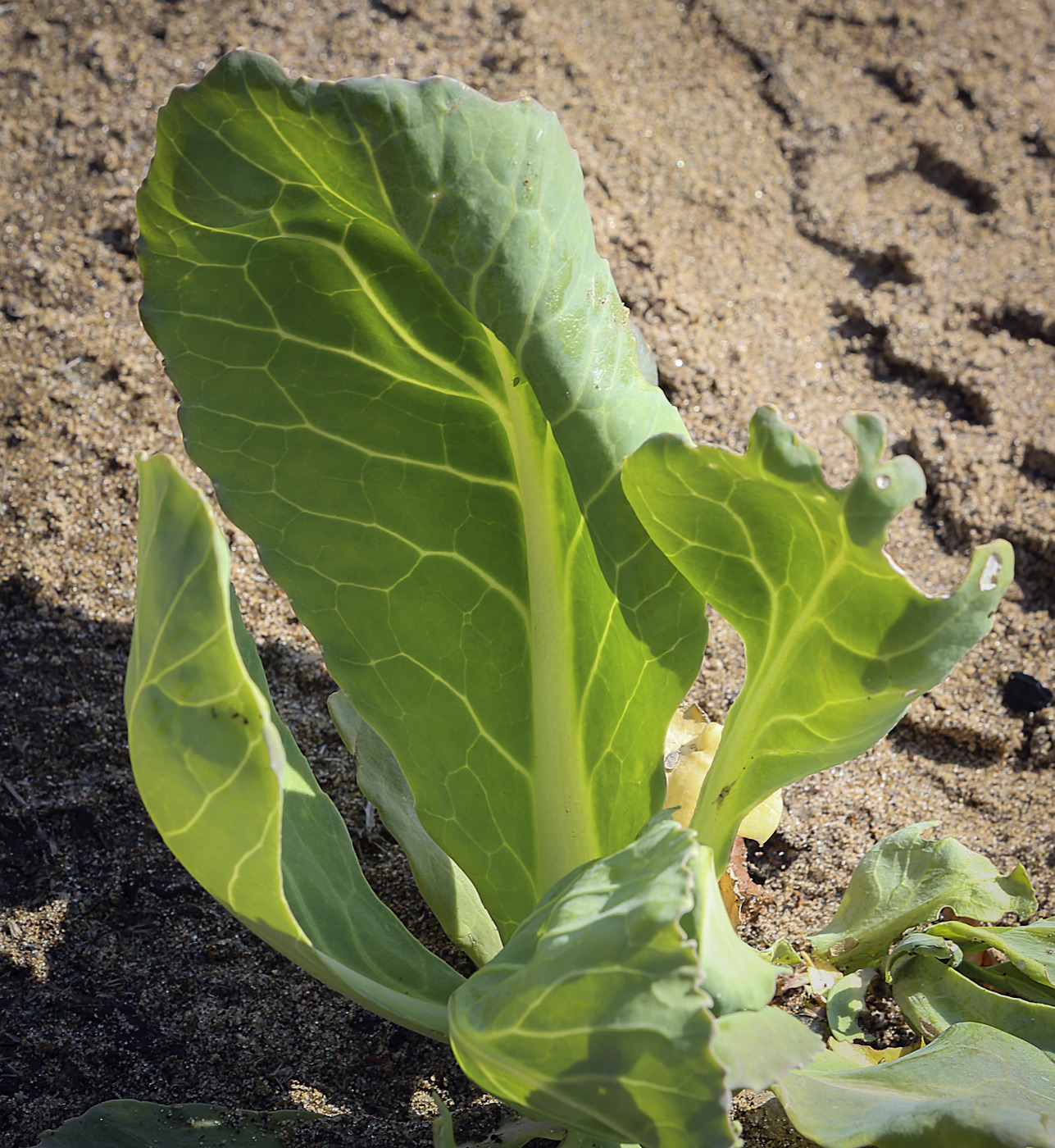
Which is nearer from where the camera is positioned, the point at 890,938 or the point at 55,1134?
the point at 55,1134

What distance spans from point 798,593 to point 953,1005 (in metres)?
0.64

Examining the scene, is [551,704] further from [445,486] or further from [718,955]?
[718,955]

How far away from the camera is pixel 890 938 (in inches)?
55.8

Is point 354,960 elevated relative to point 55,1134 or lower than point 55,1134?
elevated

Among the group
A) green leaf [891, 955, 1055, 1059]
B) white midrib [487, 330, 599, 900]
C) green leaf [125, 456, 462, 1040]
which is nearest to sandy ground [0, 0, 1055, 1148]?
green leaf [891, 955, 1055, 1059]

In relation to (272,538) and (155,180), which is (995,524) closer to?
(272,538)

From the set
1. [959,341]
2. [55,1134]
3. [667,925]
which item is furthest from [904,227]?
[55,1134]

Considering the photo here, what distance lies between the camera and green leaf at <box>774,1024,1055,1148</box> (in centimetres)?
94

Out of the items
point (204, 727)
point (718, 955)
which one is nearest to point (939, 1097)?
point (718, 955)

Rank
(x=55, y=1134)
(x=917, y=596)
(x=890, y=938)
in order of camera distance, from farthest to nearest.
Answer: (x=890, y=938) → (x=55, y=1134) → (x=917, y=596)

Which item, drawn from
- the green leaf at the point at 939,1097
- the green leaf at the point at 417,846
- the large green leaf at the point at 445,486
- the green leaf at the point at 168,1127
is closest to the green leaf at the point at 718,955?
the green leaf at the point at 939,1097

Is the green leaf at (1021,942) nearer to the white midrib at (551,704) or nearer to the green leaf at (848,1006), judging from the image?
the green leaf at (848,1006)

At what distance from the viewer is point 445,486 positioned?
1.33 metres

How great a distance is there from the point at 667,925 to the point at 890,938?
0.73 meters
